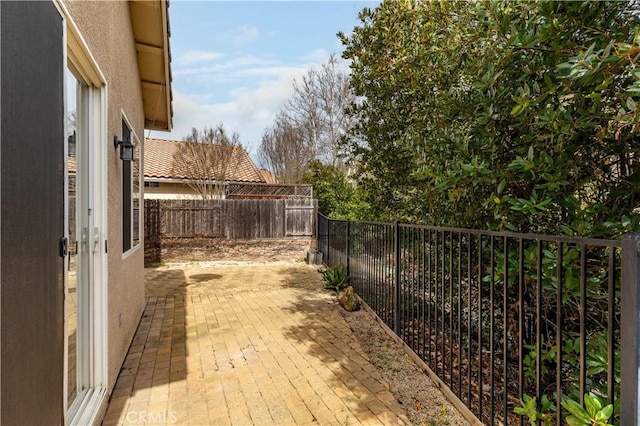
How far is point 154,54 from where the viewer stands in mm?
4883

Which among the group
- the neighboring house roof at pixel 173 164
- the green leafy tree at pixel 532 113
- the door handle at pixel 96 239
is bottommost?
the door handle at pixel 96 239

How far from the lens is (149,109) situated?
6.23 meters

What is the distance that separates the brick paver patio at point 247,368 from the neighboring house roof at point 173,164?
9.48 meters

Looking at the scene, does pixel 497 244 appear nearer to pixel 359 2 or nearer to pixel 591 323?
pixel 591 323

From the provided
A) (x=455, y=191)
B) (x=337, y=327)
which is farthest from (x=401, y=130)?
(x=337, y=327)

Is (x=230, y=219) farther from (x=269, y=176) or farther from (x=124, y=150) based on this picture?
(x=269, y=176)

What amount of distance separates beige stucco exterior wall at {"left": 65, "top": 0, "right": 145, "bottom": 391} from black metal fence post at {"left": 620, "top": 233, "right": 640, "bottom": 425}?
10.4 feet

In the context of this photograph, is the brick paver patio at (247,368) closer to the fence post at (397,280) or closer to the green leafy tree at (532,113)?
the fence post at (397,280)

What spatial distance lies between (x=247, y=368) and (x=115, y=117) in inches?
111

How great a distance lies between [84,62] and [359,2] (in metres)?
4.23

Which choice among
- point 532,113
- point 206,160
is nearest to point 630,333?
point 532,113

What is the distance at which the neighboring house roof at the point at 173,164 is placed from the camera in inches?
557

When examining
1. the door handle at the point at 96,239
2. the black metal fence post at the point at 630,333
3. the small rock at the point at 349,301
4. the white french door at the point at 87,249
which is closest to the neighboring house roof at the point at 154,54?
the white french door at the point at 87,249

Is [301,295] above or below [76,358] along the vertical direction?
below
